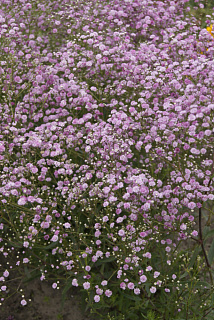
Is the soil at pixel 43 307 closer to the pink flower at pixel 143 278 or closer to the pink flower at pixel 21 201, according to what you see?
the pink flower at pixel 143 278

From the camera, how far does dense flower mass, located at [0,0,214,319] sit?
354 cm

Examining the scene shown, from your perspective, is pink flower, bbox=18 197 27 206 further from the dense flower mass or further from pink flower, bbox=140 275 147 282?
pink flower, bbox=140 275 147 282

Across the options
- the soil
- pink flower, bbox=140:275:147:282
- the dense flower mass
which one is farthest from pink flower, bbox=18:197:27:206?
the soil

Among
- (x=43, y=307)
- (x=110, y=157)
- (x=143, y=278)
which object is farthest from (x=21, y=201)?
(x=43, y=307)

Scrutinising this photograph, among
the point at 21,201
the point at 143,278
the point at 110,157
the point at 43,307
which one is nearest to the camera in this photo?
the point at 143,278

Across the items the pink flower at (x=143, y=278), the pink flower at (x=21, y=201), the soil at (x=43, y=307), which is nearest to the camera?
the pink flower at (x=143, y=278)

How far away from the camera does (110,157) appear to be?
3.83 metres

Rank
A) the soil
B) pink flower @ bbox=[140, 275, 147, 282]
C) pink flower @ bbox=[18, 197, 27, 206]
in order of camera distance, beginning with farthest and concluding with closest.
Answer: the soil < pink flower @ bbox=[18, 197, 27, 206] < pink flower @ bbox=[140, 275, 147, 282]

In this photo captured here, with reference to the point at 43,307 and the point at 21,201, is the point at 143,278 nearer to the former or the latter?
the point at 21,201

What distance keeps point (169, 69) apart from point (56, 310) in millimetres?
3218

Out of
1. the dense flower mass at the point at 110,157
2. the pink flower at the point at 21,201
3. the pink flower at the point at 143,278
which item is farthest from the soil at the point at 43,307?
the pink flower at the point at 21,201

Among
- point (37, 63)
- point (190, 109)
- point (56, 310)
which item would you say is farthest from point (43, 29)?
point (56, 310)

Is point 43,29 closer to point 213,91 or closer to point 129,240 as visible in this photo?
point 213,91

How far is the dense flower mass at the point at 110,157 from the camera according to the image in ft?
11.6
